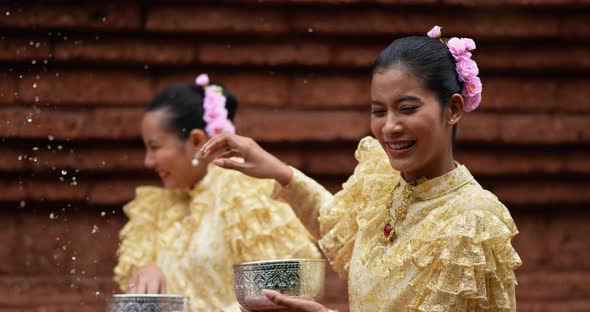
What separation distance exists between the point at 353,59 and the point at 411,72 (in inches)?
112

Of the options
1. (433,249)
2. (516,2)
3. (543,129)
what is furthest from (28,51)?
(433,249)

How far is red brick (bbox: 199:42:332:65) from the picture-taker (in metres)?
5.54

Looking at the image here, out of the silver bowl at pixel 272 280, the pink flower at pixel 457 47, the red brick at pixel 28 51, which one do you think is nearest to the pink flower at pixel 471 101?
the pink flower at pixel 457 47

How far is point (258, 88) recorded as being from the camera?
5555 millimetres

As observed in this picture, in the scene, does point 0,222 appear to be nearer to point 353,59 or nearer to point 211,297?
point 211,297

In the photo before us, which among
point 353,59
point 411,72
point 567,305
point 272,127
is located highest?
point 353,59

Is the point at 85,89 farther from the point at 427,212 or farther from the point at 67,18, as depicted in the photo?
the point at 427,212

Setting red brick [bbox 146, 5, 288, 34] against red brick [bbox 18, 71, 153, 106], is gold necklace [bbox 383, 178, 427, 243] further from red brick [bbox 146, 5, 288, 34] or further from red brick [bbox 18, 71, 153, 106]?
red brick [bbox 18, 71, 153, 106]

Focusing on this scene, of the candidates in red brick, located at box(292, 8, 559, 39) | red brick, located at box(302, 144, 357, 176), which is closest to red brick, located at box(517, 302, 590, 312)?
red brick, located at box(302, 144, 357, 176)

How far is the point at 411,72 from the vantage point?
2717mm

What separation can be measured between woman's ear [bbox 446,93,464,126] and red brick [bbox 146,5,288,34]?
282 cm

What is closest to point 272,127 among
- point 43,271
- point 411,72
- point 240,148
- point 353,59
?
point 353,59

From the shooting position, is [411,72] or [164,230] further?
[164,230]

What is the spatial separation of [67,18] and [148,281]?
1878 mm
